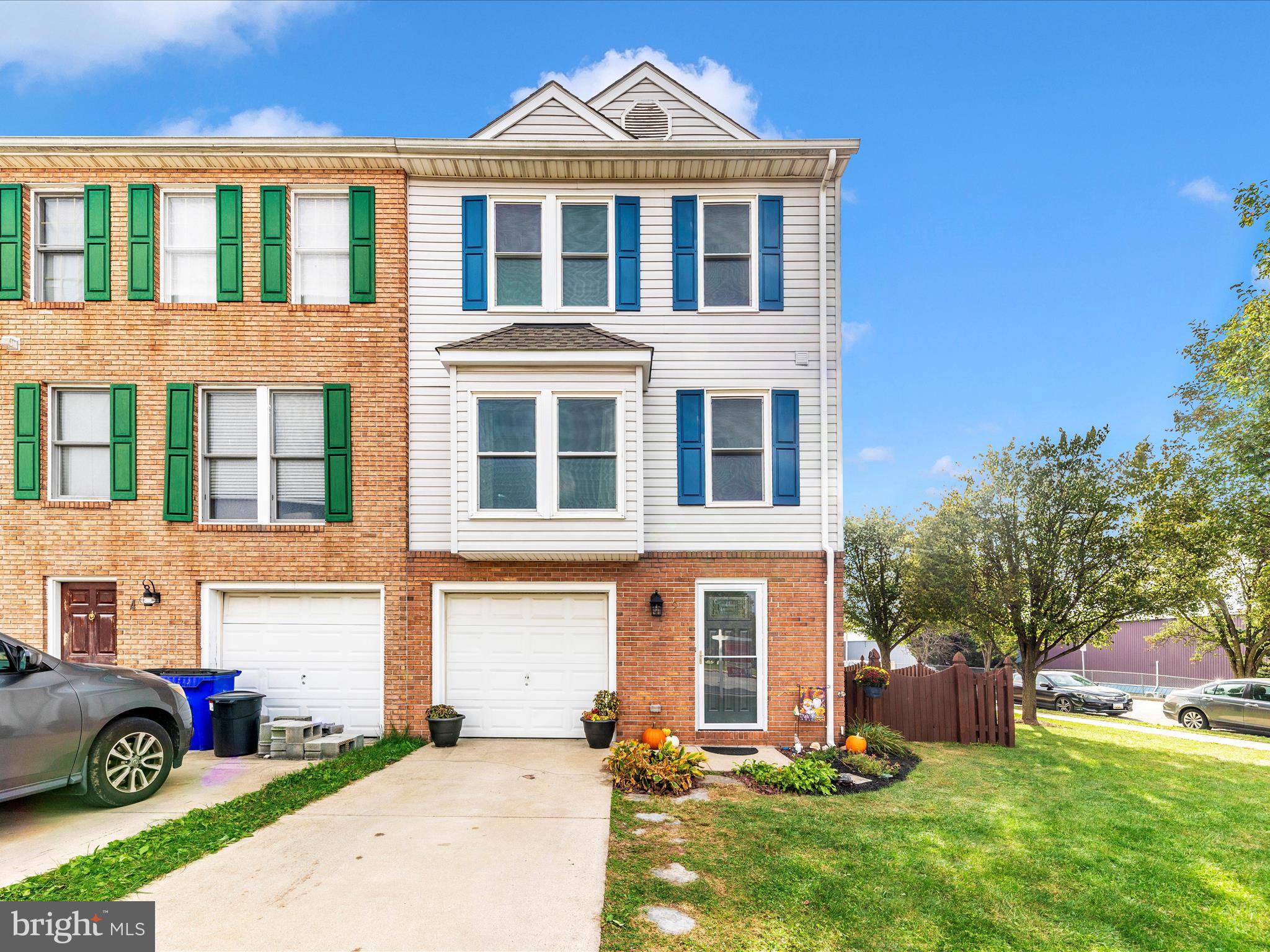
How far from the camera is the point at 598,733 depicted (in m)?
8.70

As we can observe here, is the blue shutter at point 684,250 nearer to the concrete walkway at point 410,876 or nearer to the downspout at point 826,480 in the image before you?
the downspout at point 826,480

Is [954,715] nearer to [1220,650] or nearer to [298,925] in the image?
[298,925]

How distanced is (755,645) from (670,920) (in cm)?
526

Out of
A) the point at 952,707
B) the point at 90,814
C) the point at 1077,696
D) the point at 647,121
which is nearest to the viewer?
the point at 90,814

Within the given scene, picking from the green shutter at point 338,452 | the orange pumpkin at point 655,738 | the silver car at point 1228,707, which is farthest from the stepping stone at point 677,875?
the silver car at point 1228,707

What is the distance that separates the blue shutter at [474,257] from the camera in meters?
9.48

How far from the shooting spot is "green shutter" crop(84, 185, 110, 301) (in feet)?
30.6

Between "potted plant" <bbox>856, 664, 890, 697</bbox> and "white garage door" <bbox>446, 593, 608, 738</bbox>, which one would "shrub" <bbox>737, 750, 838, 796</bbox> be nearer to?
"potted plant" <bbox>856, 664, 890, 697</bbox>

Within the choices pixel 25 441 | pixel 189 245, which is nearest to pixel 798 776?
pixel 189 245

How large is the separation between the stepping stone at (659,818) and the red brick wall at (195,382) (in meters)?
4.49

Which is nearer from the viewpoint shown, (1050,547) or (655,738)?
(655,738)

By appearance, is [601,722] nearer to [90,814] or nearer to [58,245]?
[90,814]

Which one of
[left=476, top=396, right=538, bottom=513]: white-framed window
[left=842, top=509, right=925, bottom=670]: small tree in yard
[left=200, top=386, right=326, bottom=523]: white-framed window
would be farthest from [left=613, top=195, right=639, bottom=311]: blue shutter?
[left=842, top=509, right=925, bottom=670]: small tree in yard

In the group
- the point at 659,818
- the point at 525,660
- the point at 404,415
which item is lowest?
the point at 659,818
